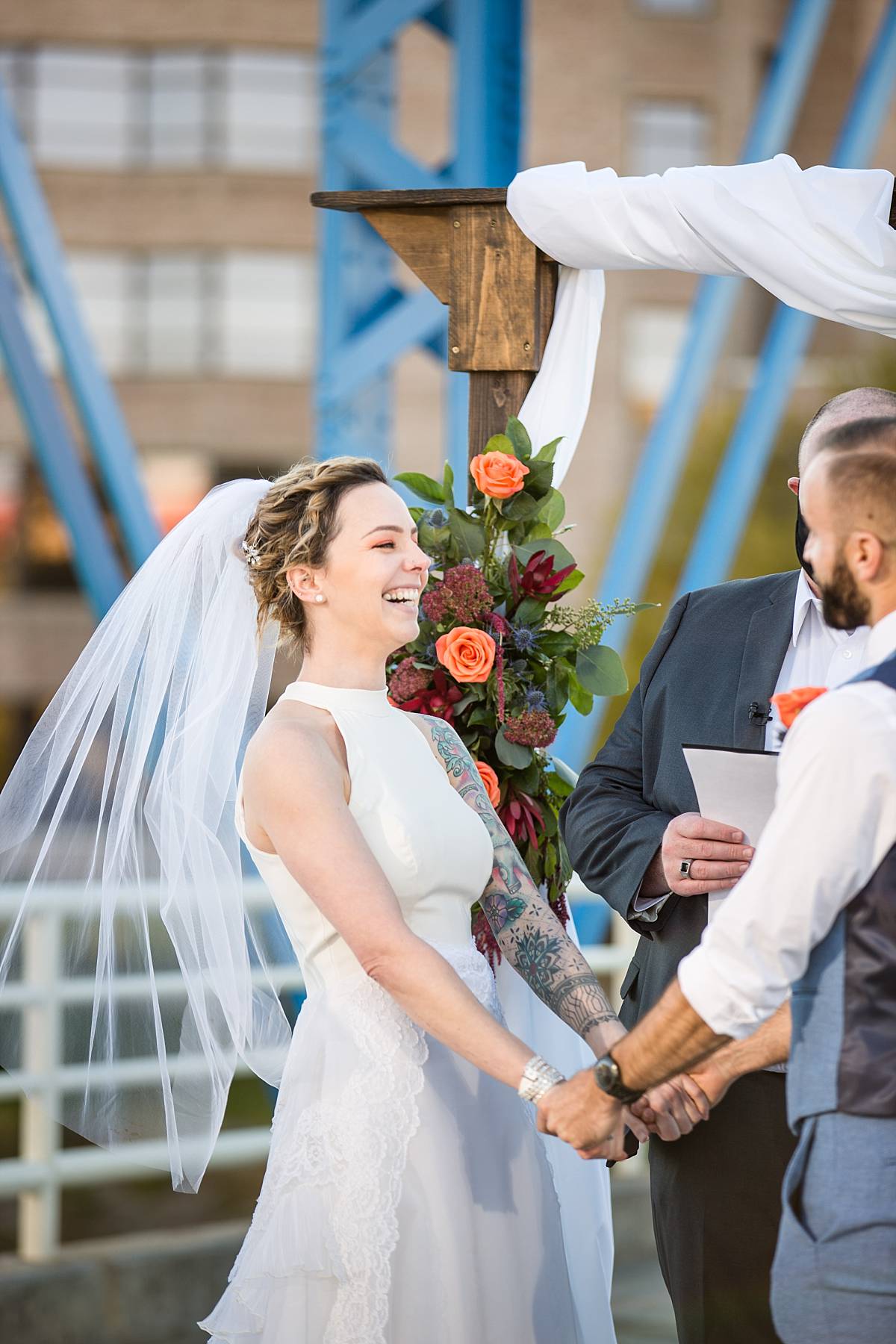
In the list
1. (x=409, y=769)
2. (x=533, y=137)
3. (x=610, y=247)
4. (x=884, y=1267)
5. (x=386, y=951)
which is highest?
(x=533, y=137)

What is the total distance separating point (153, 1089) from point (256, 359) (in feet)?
76.9

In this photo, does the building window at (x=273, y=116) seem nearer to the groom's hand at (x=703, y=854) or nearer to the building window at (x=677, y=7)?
the building window at (x=677, y=7)

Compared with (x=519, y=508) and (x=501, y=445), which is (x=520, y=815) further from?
(x=501, y=445)

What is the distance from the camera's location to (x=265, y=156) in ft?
85.2

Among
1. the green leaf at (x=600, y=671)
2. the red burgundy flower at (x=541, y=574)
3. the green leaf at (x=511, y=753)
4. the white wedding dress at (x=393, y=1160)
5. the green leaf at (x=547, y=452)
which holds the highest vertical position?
the green leaf at (x=547, y=452)

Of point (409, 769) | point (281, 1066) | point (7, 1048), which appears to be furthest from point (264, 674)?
point (7, 1048)

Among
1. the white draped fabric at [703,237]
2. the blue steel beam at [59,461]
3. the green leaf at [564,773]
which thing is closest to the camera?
the white draped fabric at [703,237]

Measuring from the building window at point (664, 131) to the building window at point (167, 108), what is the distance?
5090mm

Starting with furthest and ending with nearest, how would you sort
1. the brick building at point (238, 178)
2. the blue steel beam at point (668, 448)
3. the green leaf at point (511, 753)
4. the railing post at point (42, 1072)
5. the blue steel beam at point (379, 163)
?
the brick building at point (238, 178) < the blue steel beam at point (668, 448) < the blue steel beam at point (379, 163) < the railing post at point (42, 1072) < the green leaf at point (511, 753)

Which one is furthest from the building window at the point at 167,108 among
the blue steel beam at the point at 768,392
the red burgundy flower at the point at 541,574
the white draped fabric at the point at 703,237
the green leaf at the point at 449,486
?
the red burgundy flower at the point at 541,574

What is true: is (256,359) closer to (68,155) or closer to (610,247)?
(68,155)

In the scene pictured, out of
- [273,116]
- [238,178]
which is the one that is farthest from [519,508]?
[273,116]

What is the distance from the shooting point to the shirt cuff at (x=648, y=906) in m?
3.04

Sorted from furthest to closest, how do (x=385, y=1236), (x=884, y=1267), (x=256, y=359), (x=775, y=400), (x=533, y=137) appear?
(x=256, y=359)
(x=533, y=137)
(x=775, y=400)
(x=385, y=1236)
(x=884, y=1267)
